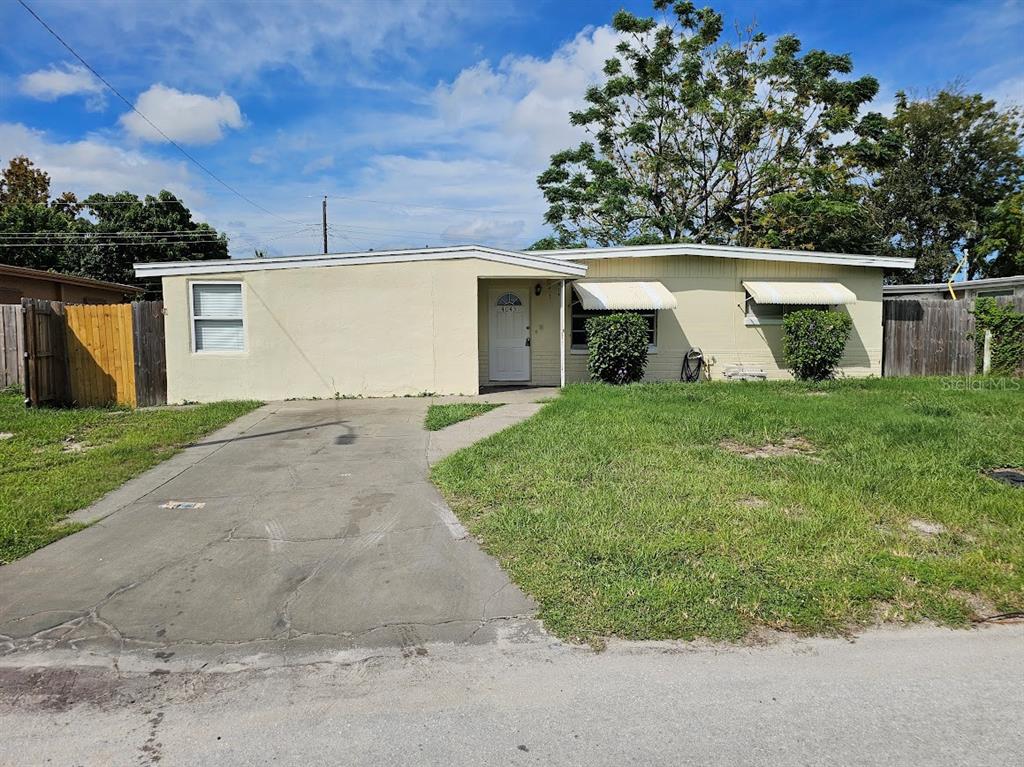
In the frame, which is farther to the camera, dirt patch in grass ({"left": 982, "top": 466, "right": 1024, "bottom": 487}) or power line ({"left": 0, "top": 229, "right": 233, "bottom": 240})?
power line ({"left": 0, "top": 229, "right": 233, "bottom": 240})

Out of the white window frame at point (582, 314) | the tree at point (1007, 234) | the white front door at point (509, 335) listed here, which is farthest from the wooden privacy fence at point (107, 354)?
the tree at point (1007, 234)

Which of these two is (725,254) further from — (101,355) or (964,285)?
(101,355)

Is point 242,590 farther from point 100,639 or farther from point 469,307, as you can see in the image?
point 469,307

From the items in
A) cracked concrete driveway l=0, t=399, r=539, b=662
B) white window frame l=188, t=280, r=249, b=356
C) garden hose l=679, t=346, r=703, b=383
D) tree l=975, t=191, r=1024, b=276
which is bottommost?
cracked concrete driveway l=0, t=399, r=539, b=662

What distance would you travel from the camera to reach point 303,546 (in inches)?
195

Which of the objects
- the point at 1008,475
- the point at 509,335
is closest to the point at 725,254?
the point at 509,335

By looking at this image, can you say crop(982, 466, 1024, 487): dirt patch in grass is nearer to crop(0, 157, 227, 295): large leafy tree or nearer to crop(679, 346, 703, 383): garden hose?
crop(679, 346, 703, 383): garden hose

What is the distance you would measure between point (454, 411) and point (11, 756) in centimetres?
799

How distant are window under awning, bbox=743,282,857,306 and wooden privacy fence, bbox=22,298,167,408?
484 inches

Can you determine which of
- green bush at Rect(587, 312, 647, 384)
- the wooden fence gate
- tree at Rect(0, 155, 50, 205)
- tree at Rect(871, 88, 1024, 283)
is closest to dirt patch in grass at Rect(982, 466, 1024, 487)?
green bush at Rect(587, 312, 647, 384)

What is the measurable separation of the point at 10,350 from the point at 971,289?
23465 millimetres

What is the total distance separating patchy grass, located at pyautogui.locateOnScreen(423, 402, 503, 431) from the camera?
31.7 feet

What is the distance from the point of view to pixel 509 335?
14.2 metres

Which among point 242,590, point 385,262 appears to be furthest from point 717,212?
point 242,590
